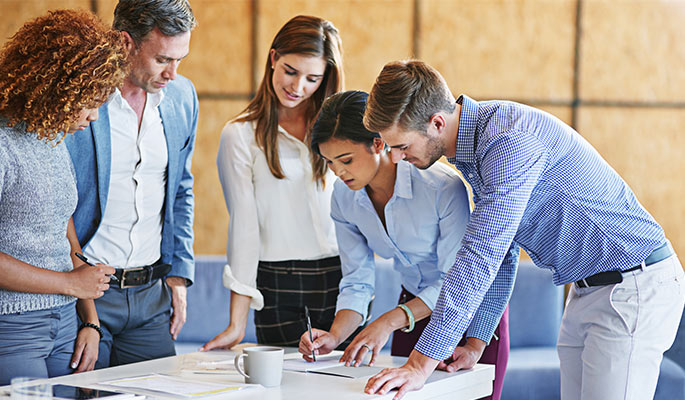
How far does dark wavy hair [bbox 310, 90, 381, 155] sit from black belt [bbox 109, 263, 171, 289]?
2.01ft

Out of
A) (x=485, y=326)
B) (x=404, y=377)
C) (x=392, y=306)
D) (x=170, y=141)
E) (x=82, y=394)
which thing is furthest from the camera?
(x=392, y=306)

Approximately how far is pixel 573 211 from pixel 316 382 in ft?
2.46

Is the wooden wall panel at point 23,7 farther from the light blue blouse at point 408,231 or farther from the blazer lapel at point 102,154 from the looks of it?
the light blue blouse at point 408,231

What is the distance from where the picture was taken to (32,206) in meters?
1.67

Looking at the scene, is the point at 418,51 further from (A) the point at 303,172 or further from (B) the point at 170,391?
(B) the point at 170,391

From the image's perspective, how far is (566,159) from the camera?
1.80 m

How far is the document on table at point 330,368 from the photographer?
1771mm

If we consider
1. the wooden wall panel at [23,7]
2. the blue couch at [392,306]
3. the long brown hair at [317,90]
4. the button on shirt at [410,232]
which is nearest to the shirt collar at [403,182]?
the button on shirt at [410,232]

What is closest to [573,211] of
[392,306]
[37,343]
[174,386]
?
[174,386]

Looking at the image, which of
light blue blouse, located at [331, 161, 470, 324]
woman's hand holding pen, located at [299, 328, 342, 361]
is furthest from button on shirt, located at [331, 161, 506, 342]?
woman's hand holding pen, located at [299, 328, 342, 361]

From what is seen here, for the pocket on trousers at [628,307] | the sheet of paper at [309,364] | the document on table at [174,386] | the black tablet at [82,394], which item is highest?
the pocket on trousers at [628,307]

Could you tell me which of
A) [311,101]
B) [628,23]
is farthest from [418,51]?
[311,101]

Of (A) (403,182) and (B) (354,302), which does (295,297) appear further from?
(A) (403,182)

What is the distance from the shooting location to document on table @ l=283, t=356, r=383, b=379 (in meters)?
1.77
